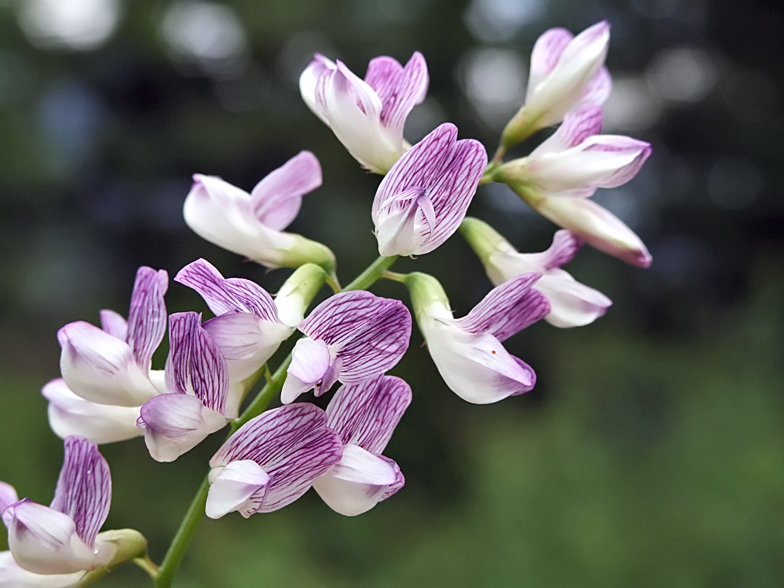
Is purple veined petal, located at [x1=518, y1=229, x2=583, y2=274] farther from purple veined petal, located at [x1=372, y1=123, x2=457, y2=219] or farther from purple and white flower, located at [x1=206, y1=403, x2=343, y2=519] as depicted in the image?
purple and white flower, located at [x1=206, y1=403, x2=343, y2=519]

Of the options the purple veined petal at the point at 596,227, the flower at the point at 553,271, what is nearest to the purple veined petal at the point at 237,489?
the flower at the point at 553,271

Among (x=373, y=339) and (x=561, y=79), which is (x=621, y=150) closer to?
(x=561, y=79)

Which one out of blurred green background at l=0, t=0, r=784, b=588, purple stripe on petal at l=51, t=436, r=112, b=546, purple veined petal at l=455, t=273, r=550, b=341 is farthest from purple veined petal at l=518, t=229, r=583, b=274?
blurred green background at l=0, t=0, r=784, b=588

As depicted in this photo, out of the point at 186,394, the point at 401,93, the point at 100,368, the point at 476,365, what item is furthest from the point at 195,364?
the point at 401,93


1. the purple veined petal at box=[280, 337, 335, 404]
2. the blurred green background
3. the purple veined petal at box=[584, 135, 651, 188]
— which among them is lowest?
the blurred green background

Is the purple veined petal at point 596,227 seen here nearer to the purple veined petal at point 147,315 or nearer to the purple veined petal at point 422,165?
the purple veined petal at point 422,165

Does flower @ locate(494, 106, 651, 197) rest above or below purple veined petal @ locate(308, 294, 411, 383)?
above

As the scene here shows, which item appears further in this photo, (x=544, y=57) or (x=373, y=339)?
(x=544, y=57)
